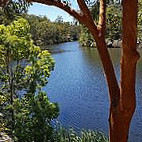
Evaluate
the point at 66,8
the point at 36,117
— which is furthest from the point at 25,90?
the point at 66,8

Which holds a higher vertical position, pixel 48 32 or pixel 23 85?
pixel 48 32

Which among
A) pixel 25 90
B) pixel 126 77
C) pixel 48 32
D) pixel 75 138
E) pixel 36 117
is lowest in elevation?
pixel 75 138

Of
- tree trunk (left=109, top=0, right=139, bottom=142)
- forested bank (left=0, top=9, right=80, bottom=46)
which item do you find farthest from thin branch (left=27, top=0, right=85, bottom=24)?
forested bank (left=0, top=9, right=80, bottom=46)

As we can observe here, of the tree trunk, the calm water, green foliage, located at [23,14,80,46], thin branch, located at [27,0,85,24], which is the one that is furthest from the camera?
green foliage, located at [23,14,80,46]

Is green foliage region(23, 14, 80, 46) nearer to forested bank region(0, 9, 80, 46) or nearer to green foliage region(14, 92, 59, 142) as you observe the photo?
forested bank region(0, 9, 80, 46)

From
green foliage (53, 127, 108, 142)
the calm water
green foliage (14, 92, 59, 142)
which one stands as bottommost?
the calm water

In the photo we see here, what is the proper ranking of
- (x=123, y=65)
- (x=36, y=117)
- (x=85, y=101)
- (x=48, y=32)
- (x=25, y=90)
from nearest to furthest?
(x=123, y=65), (x=36, y=117), (x=25, y=90), (x=85, y=101), (x=48, y=32)

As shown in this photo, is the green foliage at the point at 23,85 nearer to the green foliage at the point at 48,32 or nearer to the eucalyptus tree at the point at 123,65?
the eucalyptus tree at the point at 123,65

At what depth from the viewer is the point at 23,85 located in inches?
271

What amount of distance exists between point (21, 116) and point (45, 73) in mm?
1114

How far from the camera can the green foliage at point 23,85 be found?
6.47 m

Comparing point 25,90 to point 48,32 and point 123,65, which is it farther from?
point 48,32

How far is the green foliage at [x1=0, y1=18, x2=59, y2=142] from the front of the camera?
6.47 m

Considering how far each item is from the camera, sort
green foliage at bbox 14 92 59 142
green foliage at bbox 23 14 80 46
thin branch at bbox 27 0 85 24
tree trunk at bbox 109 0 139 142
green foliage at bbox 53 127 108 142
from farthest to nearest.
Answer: green foliage at bbox 23 14 80 46 < green foliage at bbox 14 92 59 142 < green foliage at bbox 53 127 108 142 < thin branch at bbox 27 0 85 24 < tree trunk at bbox 109 0 139 142
